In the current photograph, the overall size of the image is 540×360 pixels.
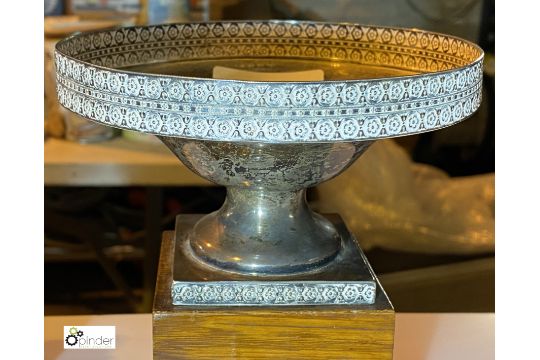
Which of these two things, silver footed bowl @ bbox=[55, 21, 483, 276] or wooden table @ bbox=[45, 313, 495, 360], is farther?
wooden table @ bbox=[45, 313, 495, 360]

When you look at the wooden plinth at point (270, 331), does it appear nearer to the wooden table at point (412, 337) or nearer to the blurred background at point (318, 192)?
the wooden table at point (412, 337)

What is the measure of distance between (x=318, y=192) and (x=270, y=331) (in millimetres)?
1139

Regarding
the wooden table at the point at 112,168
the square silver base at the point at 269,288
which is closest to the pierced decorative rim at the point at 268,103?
the square silver base at the point at 269,288

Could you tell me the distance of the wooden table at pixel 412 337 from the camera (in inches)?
33.1

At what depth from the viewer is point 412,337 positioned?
35.2 inches

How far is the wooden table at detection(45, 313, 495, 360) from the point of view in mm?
840

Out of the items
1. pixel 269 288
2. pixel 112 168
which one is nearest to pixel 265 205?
pixel 269 288

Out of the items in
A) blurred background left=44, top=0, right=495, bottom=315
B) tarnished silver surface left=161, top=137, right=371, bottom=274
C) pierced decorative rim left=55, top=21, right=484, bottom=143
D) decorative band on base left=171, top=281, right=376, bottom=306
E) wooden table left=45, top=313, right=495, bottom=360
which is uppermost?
pierced decorative rim left=55, top=21, right=484, bottom=143

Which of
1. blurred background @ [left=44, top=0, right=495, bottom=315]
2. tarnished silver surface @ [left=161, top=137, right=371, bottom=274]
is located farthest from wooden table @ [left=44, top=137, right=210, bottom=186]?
tarnished silver surface @ [left=161, top=137, right=371, bottom=274]

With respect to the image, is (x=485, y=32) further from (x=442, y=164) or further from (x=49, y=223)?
(x=49, y=223)

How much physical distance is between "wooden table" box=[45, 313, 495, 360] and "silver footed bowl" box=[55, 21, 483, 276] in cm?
14

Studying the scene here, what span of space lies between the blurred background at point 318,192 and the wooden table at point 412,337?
0.77 meters

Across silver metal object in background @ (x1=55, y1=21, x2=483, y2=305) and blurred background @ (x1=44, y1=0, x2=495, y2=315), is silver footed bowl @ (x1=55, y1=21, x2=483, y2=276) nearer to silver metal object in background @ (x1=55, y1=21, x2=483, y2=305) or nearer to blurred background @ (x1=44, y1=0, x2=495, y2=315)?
silver metal object in background @ (x1=55, y1=21, x2=483, y2=305)

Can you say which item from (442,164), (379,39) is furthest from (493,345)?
(442,164)
